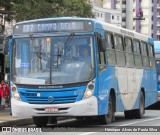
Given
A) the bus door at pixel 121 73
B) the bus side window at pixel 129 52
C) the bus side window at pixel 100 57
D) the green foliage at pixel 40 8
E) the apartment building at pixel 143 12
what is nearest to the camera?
the bus side window at pixel 100 57

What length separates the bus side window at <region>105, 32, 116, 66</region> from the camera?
17.1 metres

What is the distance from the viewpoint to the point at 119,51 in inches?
725

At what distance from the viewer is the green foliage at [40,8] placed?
23.2 metres

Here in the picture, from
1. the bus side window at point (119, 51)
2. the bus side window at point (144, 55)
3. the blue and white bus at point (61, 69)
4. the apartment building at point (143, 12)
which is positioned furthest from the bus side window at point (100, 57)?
the apartment building at point (143, 12)

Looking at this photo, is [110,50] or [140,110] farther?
[140,110]

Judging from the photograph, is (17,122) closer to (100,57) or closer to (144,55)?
(100,57)

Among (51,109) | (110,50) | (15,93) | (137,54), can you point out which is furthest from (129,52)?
(15,93)

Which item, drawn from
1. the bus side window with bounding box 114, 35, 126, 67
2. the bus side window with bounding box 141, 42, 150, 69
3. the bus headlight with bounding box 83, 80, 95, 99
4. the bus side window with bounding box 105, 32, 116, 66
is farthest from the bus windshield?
the bus side window with bounding box 141, 42, 150, 69

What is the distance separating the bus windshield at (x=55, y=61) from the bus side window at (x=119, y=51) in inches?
101

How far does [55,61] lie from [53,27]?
1119 millimetres

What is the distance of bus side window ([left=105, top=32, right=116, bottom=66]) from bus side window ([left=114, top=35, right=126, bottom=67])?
392 mm

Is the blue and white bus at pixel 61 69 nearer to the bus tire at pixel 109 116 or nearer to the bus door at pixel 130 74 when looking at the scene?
the bus tire at pixel 109 116

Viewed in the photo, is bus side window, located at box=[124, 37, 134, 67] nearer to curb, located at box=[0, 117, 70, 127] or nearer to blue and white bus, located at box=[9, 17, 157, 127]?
blue and white bus, located at box=[9, 17, 157, 127]

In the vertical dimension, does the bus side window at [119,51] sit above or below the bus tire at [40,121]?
above
